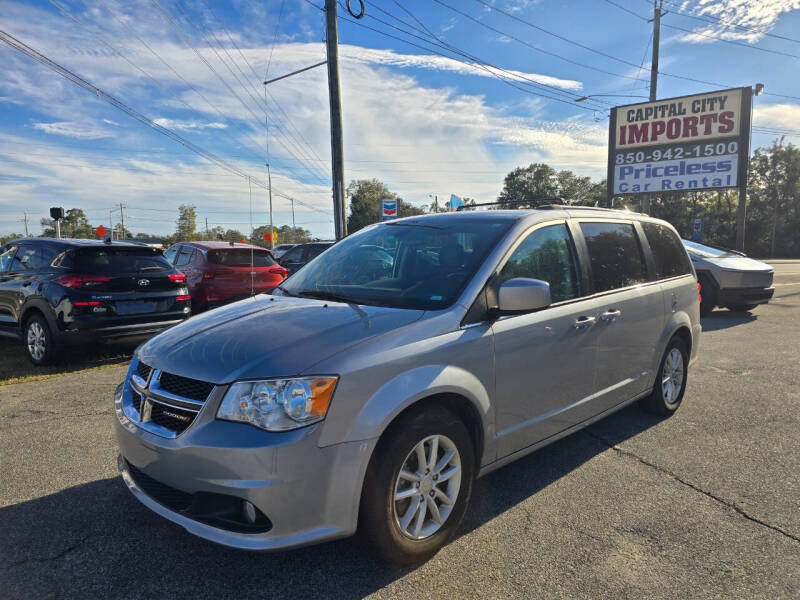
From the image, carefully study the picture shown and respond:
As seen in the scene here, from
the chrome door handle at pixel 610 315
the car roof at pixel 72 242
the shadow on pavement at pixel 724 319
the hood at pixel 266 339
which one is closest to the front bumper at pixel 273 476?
the hood at pixel 266 339

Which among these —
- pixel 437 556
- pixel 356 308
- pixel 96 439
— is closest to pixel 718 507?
pixel 437 556

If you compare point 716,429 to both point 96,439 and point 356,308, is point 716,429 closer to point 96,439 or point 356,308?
point 356,308

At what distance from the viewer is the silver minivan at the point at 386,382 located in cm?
217

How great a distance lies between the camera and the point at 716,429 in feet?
14.3

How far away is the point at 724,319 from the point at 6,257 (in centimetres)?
1199

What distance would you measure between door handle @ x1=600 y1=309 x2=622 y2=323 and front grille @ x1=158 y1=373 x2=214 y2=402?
101 inches

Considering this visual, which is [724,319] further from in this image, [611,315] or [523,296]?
[523,296]

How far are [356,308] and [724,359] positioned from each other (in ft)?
19.4

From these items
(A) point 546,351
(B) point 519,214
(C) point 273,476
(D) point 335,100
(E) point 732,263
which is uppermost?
(D) point 335,100

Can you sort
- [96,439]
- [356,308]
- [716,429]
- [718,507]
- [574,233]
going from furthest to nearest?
[716,429] < [96,439] < [574,233] < [718,507] < [356,308]

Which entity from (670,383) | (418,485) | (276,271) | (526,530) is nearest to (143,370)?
(418,485)

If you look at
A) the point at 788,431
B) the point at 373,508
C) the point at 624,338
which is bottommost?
the point at 788,431

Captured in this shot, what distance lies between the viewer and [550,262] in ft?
11.2

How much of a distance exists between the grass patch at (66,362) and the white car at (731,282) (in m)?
9.95
